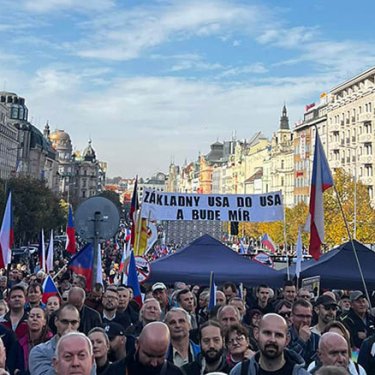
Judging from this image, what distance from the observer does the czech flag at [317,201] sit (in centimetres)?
1190

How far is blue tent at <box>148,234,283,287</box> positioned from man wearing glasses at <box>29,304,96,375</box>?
26.4ft

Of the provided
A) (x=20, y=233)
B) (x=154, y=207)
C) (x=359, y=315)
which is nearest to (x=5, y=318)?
(x=359, y=315)

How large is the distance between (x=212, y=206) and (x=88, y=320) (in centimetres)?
753

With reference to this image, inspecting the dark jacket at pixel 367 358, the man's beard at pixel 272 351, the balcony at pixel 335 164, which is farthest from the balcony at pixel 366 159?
the man's beard at pixel 272 351

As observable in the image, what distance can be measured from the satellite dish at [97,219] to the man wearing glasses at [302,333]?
3.49 meters

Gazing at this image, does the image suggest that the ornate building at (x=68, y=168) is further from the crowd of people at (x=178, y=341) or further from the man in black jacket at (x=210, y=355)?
the man in black jacket at (x=210, y=355)

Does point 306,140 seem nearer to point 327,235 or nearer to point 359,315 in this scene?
point 327,235

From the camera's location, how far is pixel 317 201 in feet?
39.5

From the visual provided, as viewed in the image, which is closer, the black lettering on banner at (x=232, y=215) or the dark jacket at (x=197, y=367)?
the dark jacket at (x=197, y=367)

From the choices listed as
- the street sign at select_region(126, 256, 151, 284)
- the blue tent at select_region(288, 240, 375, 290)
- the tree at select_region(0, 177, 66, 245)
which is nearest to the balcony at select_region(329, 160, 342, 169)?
the tree at select_region(0, 177, 66, 245)

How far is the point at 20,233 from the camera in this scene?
61062 mm

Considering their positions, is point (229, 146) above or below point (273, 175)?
above

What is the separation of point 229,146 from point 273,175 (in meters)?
90.7

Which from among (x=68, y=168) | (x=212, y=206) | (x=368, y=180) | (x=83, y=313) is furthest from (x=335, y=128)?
(x=68, y=168)
